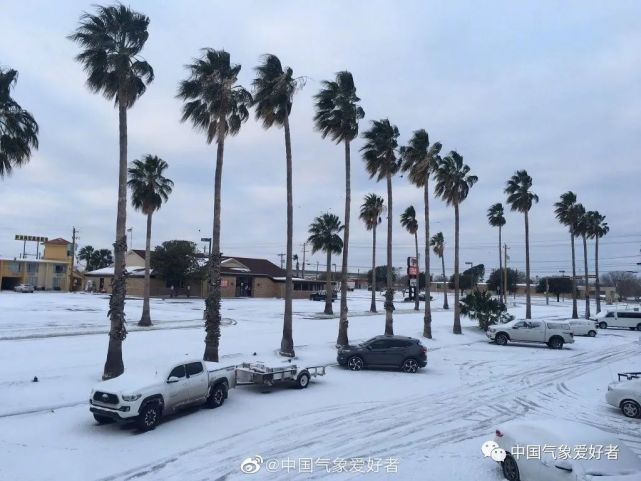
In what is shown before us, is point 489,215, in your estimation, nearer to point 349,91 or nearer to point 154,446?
point 349,91

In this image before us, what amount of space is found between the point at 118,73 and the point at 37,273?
87.0 m

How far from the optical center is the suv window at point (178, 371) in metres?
13.2

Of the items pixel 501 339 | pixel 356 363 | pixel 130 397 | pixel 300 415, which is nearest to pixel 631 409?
pixel 300 415

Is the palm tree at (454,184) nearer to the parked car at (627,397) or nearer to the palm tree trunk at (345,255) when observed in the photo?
the palm tree trunk at (345,255)

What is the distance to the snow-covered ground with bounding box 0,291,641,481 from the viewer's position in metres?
9.60

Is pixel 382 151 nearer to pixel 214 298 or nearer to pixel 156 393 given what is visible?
pixel 214 298

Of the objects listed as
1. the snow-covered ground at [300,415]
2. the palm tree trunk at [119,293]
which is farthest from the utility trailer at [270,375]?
the palm tree trunk at [119,293]

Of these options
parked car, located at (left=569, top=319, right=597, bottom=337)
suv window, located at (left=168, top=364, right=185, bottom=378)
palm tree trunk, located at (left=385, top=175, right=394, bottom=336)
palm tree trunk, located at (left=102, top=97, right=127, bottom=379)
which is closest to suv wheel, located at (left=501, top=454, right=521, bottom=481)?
suv window, located at (left=168, top=364, right=185, bottom=378)

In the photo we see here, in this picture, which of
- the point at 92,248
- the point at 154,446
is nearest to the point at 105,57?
the point at 154,446

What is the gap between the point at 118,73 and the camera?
57.7 ft

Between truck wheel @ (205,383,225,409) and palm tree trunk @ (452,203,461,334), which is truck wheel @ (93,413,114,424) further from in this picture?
palm tree trunk @ (452,203,461,334)

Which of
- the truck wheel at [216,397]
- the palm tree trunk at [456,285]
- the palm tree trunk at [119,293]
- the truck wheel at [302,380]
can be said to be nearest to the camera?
the truck wheel at [216,397]

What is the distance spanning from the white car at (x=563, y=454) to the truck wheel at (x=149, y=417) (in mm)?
7728

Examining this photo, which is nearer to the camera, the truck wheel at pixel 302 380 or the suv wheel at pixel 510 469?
the suv wheel at pixel 510 469
